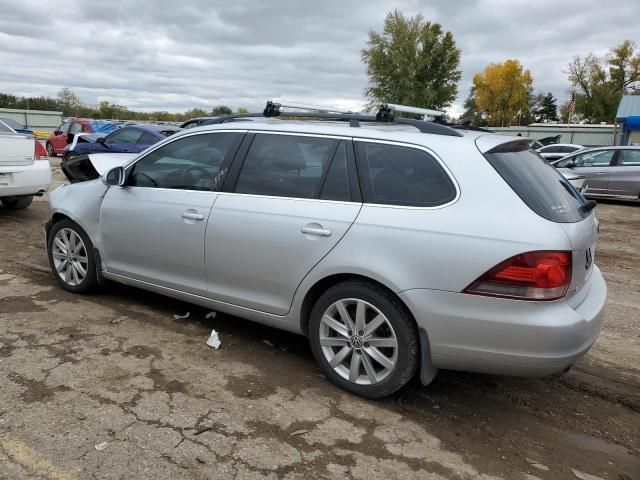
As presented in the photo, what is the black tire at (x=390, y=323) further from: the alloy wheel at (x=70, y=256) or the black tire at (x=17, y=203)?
the black tire at (x=17, y=203)

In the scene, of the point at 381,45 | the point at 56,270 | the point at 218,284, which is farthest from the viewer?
the point at 381,45

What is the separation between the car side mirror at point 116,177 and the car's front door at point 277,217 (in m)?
1.13

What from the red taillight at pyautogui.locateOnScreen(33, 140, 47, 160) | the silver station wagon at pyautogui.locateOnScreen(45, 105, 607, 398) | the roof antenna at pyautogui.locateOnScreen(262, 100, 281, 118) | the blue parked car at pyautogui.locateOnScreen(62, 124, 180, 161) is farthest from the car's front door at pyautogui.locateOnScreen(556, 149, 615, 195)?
the red taillight at pyautogui.locateOnScreen(33, 140, 47, 160)

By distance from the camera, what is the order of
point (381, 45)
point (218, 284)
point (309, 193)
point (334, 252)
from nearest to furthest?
point (334, 252) → point (309, 193) → point (218, 284) → point (381, 45)

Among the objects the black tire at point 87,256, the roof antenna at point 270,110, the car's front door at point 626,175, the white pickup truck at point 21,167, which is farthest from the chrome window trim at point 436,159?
the car's front door at point 626,175

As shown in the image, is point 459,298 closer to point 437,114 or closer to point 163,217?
point 437,114

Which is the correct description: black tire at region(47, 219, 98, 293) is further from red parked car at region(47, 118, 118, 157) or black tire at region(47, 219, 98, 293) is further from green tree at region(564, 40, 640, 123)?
green tree at region(564, 40, 640, 123)

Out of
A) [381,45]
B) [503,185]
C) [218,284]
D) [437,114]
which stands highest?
[381,45]

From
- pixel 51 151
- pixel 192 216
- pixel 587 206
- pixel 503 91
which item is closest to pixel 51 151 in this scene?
pixel 51 151

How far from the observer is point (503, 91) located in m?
69.1

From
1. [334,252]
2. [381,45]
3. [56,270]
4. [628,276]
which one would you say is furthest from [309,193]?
[381,45]

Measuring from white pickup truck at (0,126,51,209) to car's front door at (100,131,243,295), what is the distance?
4135 mm

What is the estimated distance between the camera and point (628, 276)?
6719 mm

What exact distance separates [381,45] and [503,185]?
49.9 metres
